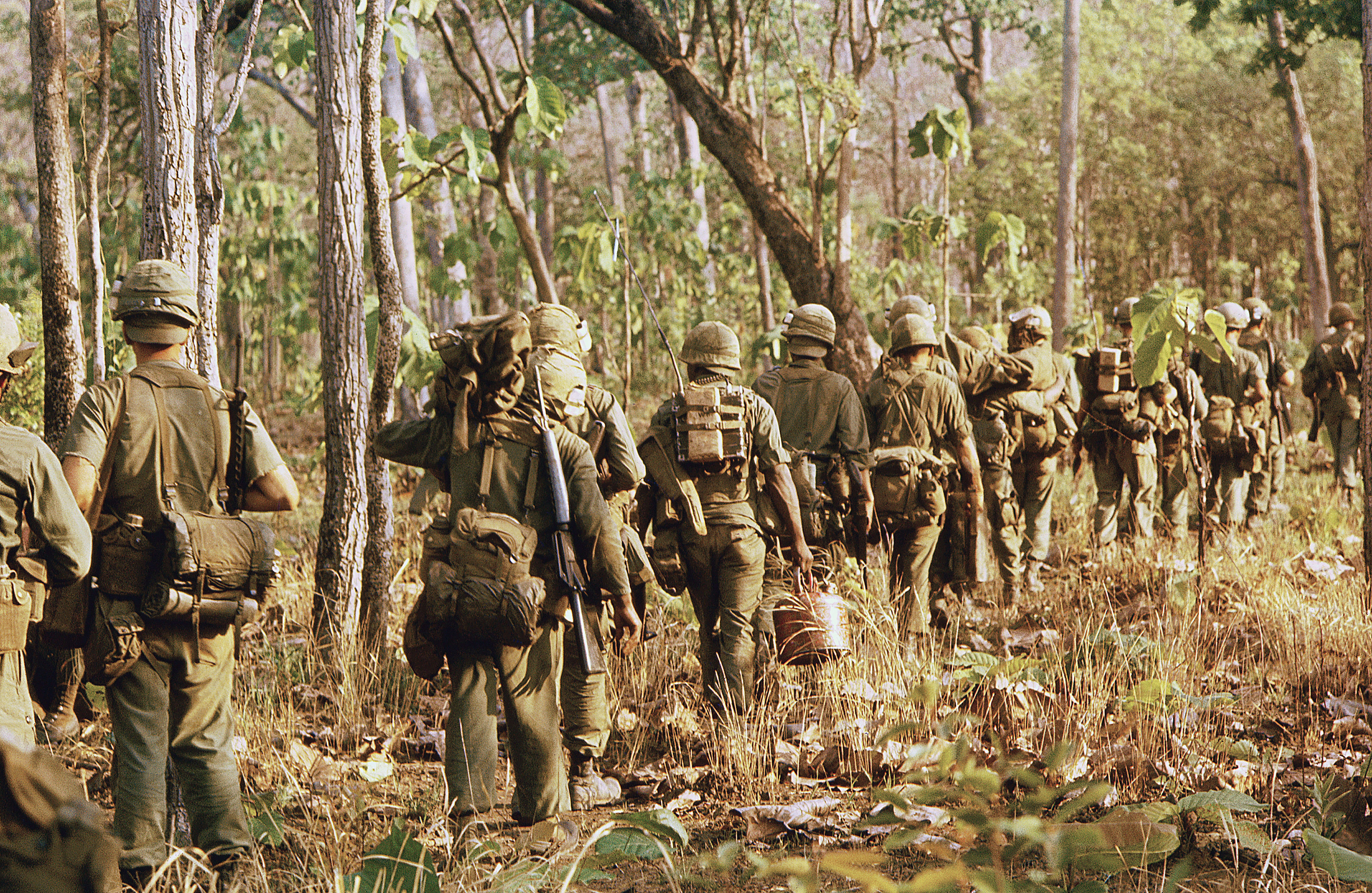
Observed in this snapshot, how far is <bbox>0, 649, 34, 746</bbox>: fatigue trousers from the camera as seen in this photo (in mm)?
3367

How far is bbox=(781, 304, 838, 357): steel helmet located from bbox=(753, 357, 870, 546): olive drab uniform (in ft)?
0.18

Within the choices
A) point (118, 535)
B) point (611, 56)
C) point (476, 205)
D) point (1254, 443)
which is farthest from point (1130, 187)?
point (118, 535)

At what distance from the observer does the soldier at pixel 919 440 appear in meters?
6.82

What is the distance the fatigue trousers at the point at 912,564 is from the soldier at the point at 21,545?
4423 mm

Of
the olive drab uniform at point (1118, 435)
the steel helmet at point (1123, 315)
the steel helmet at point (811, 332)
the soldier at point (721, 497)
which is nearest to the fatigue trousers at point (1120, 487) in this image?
the olive drab uniform at point (1118, 435)

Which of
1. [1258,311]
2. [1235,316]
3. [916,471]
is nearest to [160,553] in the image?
[916,471]

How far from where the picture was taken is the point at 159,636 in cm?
367

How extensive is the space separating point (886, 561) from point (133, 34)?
15.7 m

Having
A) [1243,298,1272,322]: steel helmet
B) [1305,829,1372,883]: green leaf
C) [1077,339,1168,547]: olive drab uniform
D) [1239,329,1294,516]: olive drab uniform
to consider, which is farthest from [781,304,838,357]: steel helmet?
[1243,298,1272,322]: steel helmet

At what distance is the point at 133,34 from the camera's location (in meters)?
18.3

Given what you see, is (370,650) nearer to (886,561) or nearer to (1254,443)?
(886,561)

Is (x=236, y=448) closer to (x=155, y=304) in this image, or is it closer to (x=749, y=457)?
(x=155, y=304)

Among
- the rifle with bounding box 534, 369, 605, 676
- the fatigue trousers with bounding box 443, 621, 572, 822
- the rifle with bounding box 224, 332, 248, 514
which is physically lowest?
the fatigue trousers with bounding box 443, 621, 572, 822

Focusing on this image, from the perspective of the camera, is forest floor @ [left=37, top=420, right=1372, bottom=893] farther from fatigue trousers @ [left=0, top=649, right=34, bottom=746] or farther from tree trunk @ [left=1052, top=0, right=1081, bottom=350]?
tree trunk @ [left=1052, top=0, right=1081, bottom=350]
